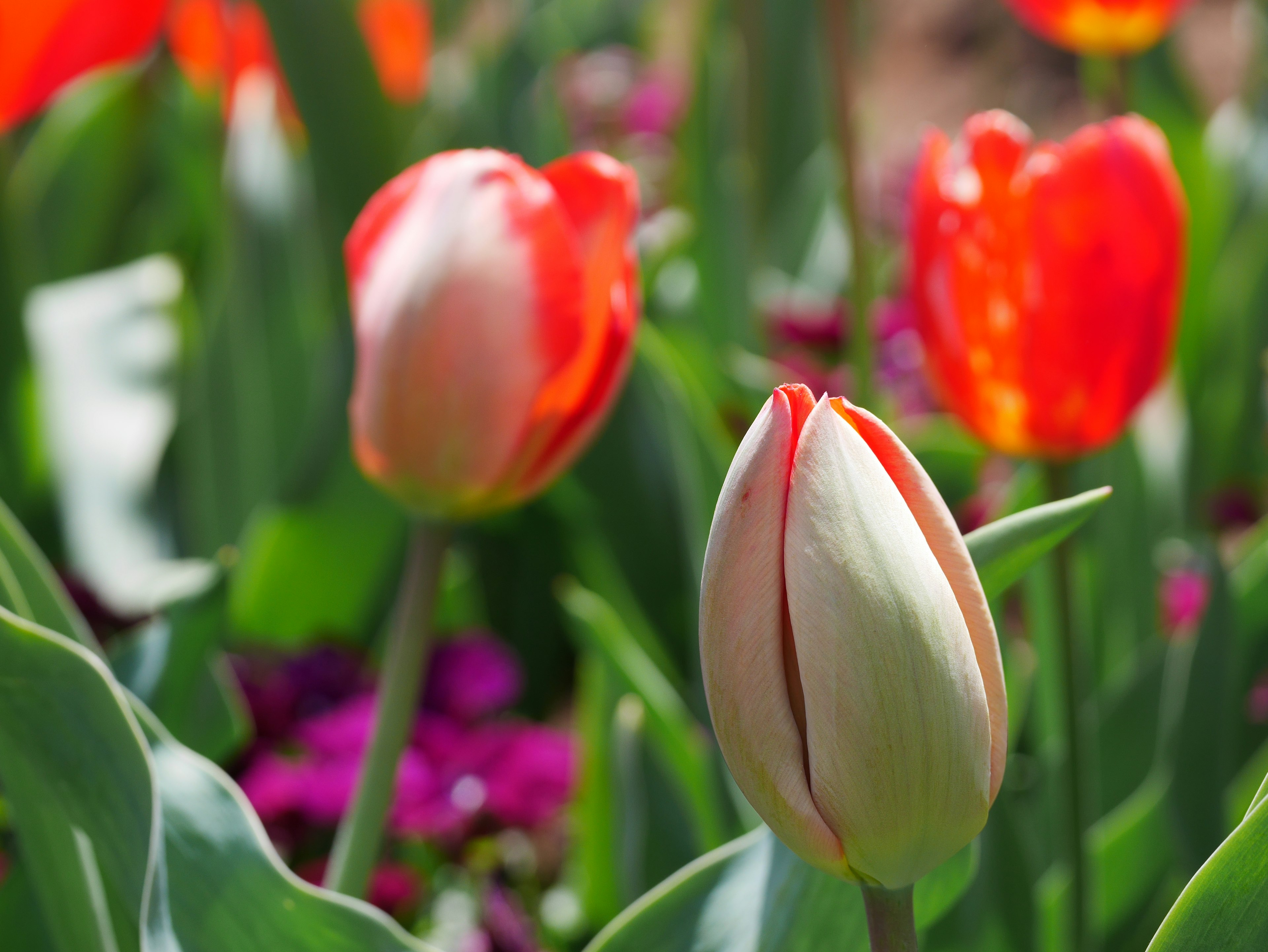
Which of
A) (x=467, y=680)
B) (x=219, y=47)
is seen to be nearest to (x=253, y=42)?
(x=219, y=47)

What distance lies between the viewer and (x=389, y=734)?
505mm

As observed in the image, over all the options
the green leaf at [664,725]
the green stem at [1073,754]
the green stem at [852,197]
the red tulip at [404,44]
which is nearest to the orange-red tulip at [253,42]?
the red tulip at [404,44]

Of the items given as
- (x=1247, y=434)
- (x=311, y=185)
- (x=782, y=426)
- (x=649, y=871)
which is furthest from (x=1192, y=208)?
(x=782, y=426)

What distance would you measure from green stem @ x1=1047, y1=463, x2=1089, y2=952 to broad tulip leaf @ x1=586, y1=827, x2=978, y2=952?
0.54 ft

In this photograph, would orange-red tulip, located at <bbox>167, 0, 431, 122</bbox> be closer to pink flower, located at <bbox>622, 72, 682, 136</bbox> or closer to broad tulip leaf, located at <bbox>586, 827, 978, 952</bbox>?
pink flower, located at <bbox>622, 72, 682, 136</bbox>

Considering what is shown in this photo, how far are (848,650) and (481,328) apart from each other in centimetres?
26

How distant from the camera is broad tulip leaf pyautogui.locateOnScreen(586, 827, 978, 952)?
0.40 m

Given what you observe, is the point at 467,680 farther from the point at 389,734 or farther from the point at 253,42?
the point at 253,42

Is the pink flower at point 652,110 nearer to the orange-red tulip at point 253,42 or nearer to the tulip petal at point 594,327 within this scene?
the orange-red tulip at point 253,42

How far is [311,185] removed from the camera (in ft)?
3.81

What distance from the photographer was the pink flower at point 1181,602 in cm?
90

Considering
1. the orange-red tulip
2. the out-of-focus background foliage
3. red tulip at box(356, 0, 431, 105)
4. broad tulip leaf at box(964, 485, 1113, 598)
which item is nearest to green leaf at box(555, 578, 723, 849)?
the out-of-focus background foliage

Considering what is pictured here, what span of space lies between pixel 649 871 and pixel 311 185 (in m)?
0.71

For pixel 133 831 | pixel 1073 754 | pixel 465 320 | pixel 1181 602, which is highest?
pixel 465 320
